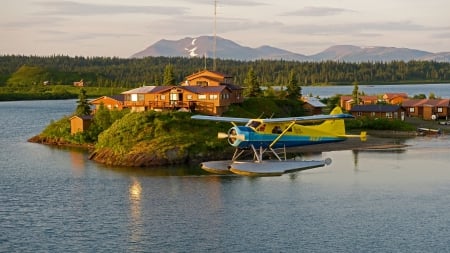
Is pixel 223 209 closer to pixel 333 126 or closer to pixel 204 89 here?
pixel 333 126

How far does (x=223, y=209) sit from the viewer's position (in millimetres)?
42062

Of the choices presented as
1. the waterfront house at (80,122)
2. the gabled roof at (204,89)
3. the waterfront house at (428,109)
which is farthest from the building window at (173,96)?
the waterfront house at (428,109)

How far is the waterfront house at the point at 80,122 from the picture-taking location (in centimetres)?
7560

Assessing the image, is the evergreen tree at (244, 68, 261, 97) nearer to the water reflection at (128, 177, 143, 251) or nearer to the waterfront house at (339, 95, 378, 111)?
the waterfront house at (339, 95, 378, 111)

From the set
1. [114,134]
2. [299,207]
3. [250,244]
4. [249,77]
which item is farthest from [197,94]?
[250,244]

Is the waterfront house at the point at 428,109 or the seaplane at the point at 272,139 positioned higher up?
the waterfront house at the point at 428,109

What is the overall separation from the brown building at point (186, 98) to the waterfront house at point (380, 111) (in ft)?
86.7

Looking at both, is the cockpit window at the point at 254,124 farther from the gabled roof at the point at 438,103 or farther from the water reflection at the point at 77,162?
the gabled roof at the point at 438,103

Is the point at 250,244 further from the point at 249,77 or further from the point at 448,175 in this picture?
the point at 249,77

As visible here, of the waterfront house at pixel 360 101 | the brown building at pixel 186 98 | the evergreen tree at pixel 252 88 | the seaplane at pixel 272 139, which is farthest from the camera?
the waterfront house at pixel 360 101

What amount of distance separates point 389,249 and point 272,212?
29.7 feet

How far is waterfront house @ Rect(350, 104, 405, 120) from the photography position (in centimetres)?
9756

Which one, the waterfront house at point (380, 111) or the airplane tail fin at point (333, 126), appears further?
the waterfront house at point (380, 111)

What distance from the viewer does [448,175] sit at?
176ft
